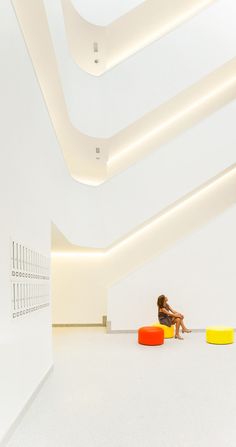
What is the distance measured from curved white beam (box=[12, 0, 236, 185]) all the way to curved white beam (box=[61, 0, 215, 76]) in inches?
99.2

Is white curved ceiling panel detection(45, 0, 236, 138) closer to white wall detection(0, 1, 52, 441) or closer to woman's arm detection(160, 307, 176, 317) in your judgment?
white wall detection(0, 1, 52, 441)

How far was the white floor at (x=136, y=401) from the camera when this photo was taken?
14.8 ft

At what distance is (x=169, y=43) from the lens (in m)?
14.1

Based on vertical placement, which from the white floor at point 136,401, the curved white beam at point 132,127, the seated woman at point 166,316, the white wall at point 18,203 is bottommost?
the white floor at point 136,401

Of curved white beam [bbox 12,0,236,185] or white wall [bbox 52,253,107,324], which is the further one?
white wall [bbox 52,253,107,324]

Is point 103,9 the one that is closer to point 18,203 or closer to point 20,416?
point 18,203

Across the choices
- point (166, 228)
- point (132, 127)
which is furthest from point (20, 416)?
point (166, 228)

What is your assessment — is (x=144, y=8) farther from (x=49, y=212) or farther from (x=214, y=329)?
(x=214, y=329)

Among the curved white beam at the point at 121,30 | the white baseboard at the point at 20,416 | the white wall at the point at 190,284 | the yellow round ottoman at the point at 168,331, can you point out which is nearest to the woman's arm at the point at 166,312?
the yellow round ottoman at the point at 168,331

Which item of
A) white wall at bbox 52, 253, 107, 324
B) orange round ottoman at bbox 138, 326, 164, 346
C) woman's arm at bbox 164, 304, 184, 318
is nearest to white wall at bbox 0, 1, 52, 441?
orange round ottoman at bbox 138, 326, 164, 346

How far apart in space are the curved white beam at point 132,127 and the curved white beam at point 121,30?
252cm

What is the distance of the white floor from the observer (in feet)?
14.8

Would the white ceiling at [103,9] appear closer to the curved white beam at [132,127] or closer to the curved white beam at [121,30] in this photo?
the curved white beam at [121,30]

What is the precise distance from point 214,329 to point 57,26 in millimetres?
8293
